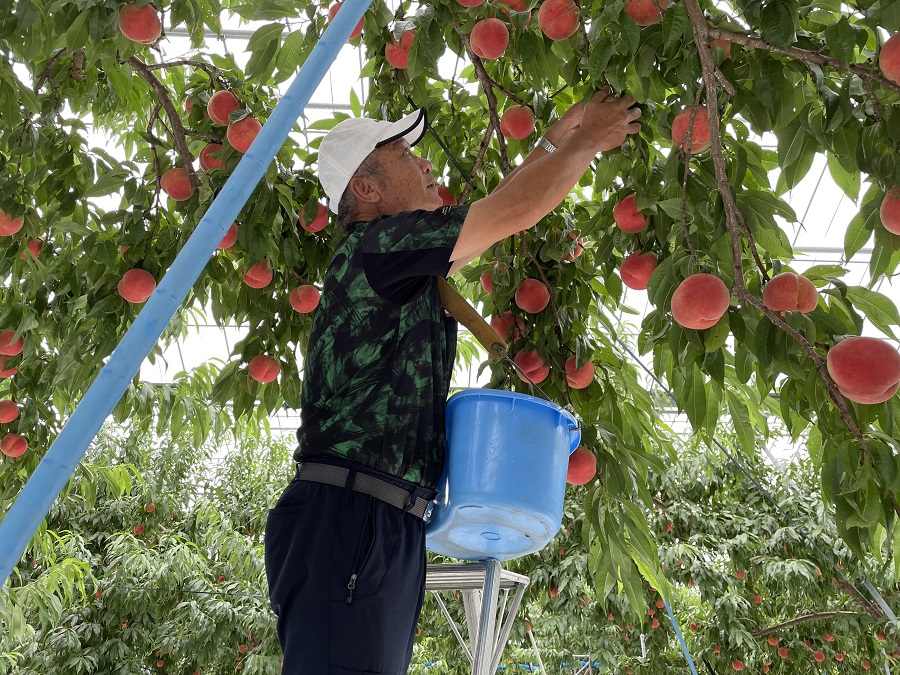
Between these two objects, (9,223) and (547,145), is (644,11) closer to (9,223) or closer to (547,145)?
(547,145)

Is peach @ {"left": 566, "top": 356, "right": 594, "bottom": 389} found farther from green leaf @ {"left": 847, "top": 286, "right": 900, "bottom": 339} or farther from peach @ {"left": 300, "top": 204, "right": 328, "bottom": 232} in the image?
peach @ {"left": 300, "top": 204, "right": 328, "bottom": 232}

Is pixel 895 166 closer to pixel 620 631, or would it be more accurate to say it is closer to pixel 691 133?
pixel 691 133

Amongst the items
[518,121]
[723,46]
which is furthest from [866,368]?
[518,121]

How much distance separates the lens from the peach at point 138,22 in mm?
1730

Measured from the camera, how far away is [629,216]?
1723 millimetres

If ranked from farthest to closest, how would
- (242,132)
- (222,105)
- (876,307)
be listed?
(222,105) → (242,132) → (876,307)

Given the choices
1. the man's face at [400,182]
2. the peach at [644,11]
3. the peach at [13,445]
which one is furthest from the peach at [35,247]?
the peach at [644,11]

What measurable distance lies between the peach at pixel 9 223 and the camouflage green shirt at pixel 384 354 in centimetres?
103

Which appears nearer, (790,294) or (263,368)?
(790,294)

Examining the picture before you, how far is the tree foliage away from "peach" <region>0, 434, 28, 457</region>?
0.03m

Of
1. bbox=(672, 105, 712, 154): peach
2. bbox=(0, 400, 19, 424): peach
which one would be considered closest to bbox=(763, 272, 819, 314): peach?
bbox=(672, 105, 712, 154): peach

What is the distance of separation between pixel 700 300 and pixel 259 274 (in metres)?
1.14

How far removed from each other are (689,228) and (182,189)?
121 cm

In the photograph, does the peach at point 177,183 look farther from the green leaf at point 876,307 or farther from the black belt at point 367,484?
the green leaf at point 876,307
